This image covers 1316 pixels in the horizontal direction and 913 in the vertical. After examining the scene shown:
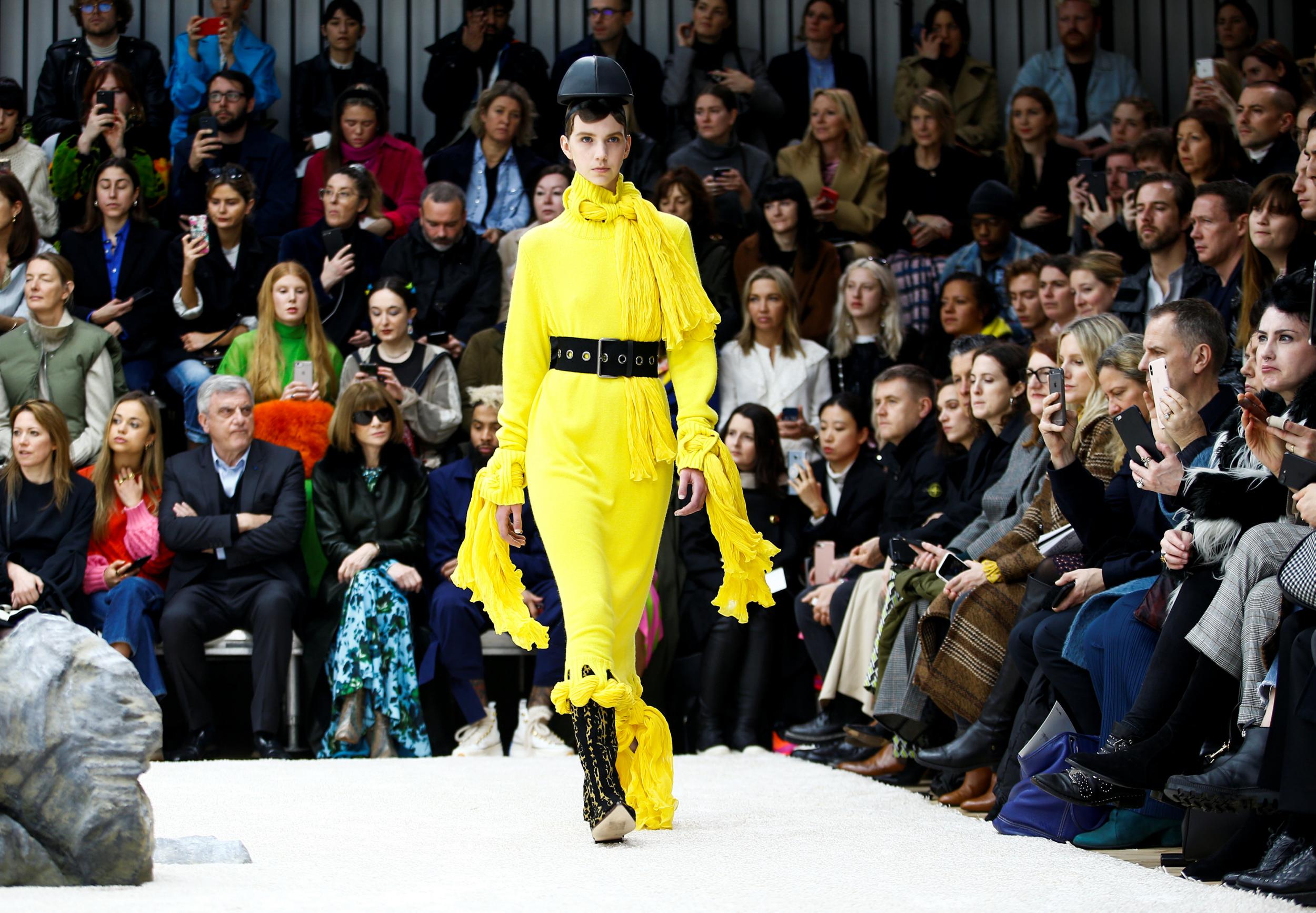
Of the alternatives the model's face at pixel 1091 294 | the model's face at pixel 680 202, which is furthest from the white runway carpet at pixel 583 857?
the model's face at pixel 680 202

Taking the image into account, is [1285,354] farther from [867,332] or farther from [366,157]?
[366,157]

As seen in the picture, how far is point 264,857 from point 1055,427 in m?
2.38

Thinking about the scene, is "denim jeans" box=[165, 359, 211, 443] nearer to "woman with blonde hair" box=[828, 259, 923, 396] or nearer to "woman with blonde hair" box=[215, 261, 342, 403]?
"woman with blonde hair" box=[215, 261, 342, 403]

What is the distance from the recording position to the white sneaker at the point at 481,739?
21.3 ft

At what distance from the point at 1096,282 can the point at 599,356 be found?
286 cm

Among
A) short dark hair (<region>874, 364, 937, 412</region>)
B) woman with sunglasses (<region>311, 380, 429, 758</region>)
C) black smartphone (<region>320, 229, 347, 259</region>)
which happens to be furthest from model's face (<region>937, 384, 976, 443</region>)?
black smartphone (<region>320, 229, 347, 259</region>)

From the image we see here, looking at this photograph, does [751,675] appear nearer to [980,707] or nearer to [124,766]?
[980,707]

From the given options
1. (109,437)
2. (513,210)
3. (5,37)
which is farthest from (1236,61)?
(5,37)

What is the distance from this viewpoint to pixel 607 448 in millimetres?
4012

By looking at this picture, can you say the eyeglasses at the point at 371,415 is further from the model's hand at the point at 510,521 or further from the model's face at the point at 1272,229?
the model's face at the point at 1272,229

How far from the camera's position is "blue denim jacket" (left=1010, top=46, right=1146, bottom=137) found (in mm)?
9133

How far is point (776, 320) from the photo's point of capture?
25.0ft

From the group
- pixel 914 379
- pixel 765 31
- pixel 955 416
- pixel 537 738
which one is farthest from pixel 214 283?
pixel 765 31

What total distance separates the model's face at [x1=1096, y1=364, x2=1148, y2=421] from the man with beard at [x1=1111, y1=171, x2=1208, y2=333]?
130 centimetres
